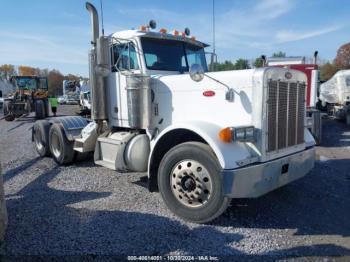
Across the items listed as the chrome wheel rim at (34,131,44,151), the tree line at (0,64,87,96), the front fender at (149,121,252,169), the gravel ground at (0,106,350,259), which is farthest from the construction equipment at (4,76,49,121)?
the tree line at (0,64,87,96)

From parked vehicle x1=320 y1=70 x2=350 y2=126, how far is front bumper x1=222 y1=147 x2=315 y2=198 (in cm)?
1166

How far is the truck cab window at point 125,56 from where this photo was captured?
207 inches

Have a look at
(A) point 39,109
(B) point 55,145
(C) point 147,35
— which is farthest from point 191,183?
(A) point 39,109

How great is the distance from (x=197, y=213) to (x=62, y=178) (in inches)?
126

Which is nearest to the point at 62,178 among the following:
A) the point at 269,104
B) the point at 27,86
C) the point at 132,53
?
the point at 132,53

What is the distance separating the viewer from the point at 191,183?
4059mm

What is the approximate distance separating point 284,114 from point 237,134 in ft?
2.99

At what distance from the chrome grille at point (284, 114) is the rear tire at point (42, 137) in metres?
5.44

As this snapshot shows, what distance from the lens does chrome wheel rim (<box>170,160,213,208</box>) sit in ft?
13.0

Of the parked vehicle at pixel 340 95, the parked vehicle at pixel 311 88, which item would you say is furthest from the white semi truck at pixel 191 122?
the parked vehicle at pixel 340 95

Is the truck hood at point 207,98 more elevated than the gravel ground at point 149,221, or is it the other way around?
the truck hood at point 207,98

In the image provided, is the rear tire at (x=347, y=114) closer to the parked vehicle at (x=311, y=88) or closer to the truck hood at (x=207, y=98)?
the parked vehicle at (x=311, y=88)

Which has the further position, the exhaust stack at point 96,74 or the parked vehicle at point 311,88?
the parked vehicle at point 311,88

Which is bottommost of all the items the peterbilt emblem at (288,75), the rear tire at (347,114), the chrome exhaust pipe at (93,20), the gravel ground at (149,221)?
the gravel ground at (149,221)
